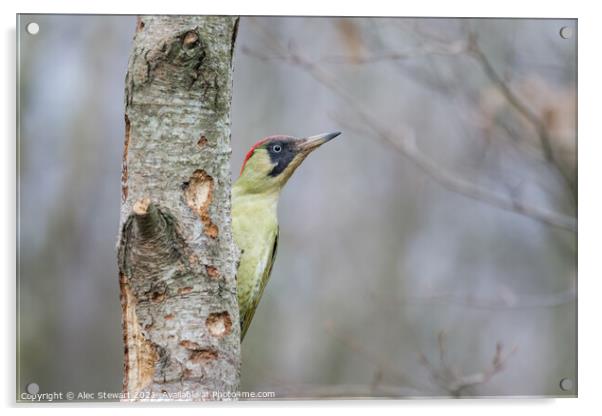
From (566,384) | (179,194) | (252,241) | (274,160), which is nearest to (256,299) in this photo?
(252,241)

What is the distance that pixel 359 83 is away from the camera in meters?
2.37

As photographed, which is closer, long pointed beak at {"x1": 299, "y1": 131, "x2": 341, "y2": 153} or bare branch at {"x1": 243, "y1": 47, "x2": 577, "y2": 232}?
bare branch at {"x1": 243, "y1": 47, "x2": 577, "y2": 232}

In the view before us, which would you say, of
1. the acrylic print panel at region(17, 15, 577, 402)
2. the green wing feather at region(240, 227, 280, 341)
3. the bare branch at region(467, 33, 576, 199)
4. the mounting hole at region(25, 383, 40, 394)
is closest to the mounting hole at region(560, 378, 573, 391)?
the acrylic print panel at region(17, 15, 577, 402)

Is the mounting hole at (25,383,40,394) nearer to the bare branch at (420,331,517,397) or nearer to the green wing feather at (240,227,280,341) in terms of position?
the green wing feather at (240,227,280,341)

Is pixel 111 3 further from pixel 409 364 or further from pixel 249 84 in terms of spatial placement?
pixel 409 364

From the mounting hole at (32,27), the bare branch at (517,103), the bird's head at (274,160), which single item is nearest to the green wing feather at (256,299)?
the bird's head at (274,160)

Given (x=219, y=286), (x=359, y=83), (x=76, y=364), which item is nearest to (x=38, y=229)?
(x=76, y=364)

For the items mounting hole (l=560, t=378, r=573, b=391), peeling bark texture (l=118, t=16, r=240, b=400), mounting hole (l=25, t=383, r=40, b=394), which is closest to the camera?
peeling bark texture (l=118, t=16, r=240, b=400)

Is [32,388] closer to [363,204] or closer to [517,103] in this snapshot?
[363,204]

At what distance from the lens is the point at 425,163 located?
7.27 feet

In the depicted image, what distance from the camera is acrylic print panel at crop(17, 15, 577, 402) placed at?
2.18 m

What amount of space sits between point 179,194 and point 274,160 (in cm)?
64

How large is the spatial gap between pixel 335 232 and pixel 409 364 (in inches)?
21.2

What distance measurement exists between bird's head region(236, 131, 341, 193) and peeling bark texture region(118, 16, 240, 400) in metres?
0.51
